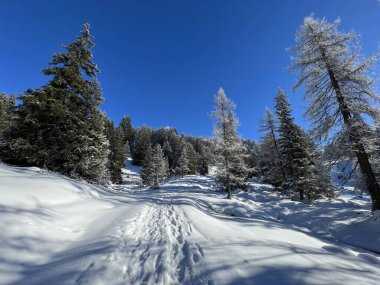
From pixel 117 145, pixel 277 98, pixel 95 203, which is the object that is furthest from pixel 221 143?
pixel 117 145

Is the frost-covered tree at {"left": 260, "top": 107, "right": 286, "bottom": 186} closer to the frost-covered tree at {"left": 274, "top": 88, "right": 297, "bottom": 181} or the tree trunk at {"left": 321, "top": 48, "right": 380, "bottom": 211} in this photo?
the frost-covered tree at {"left": 274, "top": 88, "right": 297, "bottom": 181}

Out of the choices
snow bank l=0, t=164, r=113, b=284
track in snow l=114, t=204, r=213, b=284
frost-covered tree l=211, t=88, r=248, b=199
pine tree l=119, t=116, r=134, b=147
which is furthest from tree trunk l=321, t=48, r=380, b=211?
pine tree l=119, t=116, r=134, b=147

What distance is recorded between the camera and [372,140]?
10.9m

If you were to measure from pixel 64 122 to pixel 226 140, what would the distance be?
15.6 meters

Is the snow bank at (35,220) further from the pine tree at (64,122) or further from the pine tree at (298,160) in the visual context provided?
the pine tree at (298,160)

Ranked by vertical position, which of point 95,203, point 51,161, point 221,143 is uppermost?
point 221,143

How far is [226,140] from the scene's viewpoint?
2362 centimetres

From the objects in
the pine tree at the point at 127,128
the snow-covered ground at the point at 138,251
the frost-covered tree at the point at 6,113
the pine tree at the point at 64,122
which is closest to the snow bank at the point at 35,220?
the snow-covered ground at the point at 138,251

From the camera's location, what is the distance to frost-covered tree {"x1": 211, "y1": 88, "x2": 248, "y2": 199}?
23203 millimetres

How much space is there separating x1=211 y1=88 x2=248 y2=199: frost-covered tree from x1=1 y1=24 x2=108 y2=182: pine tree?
12.0 metres

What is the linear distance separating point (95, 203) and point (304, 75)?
569 inches

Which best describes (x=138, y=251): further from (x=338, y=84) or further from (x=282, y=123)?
(x=282, y=123)

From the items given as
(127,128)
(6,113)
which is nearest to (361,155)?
(6,113)

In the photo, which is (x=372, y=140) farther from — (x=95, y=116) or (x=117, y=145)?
(x=117, y=145)
